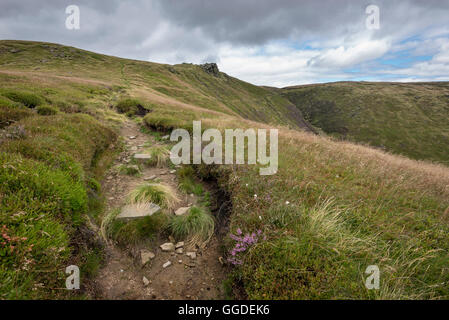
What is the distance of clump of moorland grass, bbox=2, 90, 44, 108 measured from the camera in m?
10.2

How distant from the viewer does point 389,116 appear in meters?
87.7

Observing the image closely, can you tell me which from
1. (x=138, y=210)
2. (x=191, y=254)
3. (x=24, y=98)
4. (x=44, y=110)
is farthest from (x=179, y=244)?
(x=24, y=98)

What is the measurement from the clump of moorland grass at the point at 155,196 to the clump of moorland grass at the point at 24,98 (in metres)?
9.78

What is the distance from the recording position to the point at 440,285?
9.82 ft

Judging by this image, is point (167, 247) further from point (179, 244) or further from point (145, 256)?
point (145, 256)

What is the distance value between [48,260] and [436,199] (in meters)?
8.89

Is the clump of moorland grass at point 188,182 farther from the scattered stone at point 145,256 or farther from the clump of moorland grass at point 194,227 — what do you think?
the scattered stone at point 145,256

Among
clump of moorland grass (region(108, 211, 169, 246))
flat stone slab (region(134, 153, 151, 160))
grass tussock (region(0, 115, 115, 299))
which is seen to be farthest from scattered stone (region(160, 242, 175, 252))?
flat stone slab (region(134, 153, 151, 160))

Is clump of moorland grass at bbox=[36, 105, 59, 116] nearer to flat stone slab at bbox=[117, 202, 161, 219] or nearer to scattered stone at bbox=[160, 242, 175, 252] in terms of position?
flat stone slab at bbox=[117, 202, 161, 219]

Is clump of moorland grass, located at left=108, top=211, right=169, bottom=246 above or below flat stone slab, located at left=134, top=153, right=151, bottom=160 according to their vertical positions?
below

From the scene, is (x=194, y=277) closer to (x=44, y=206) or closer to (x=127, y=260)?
(x=127, y=260)

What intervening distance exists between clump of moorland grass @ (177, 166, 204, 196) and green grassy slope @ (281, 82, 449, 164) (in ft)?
234

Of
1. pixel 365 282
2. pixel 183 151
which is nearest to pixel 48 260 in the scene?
pixel 365 282

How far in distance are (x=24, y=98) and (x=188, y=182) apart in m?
10.7
